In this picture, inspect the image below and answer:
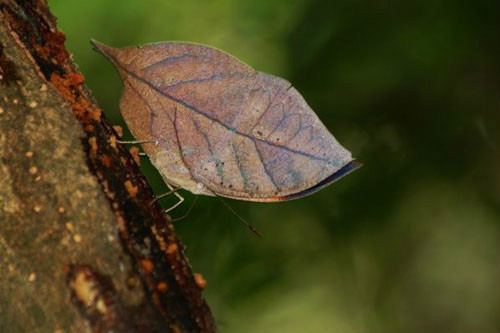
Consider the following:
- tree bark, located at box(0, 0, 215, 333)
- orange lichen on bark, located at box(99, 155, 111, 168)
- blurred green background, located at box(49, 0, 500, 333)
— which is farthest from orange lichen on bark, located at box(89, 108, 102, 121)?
blurred green background, located at box(49, 0, 500, 333)

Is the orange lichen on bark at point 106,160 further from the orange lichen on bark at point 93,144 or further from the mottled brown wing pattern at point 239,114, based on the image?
the mottled brown wing pattern at point 239,114

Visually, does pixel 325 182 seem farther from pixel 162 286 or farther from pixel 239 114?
pixel 162 286

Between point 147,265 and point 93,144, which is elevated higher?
point 93,144

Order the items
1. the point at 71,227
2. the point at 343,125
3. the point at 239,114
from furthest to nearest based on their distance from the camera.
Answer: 1. the point at 343,125
2. the point at 239,114
3. the point at 71,227

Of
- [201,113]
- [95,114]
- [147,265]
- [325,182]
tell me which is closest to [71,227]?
[147,265]

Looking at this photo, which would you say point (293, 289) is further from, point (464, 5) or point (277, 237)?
point (464, 5)

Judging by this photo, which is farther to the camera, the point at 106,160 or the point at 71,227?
the point at 106,160

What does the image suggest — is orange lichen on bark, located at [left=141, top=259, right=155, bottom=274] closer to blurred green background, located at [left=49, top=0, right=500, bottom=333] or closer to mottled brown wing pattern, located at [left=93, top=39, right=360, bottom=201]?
mottled brown wing pattern, located at [left=93, top=39, right=360, bottom=201]

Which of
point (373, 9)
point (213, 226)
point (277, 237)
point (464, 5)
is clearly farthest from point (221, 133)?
point (464, 5)
